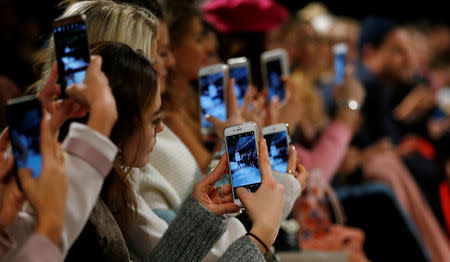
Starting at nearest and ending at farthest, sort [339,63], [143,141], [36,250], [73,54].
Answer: [36,250] < [73,54] < [143,141] < [339,63]

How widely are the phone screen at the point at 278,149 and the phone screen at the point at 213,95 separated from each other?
0.99 ft

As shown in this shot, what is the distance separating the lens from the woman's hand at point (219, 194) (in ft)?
3.46

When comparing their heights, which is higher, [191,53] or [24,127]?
[24,127]

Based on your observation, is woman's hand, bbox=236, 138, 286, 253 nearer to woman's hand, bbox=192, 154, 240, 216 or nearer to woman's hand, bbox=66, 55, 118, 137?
woman's hand, bbox=192, 154, 240, 216

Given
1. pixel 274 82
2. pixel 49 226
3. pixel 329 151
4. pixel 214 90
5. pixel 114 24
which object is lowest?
pixel 329 151

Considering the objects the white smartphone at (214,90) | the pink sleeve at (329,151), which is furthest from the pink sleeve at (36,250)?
the pink sleeve at (329,151)

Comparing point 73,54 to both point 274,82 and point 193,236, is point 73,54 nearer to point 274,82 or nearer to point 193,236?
point 193,236

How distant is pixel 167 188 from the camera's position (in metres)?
1.29

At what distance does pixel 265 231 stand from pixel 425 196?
221cm

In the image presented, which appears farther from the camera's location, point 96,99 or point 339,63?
point 339,63

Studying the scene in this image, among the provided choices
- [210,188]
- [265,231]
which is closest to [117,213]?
[210,188]

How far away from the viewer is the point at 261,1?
2.21m

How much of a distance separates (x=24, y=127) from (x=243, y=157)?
0.43m

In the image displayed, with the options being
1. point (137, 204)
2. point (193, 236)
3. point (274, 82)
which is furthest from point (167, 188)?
point (274, 82)
